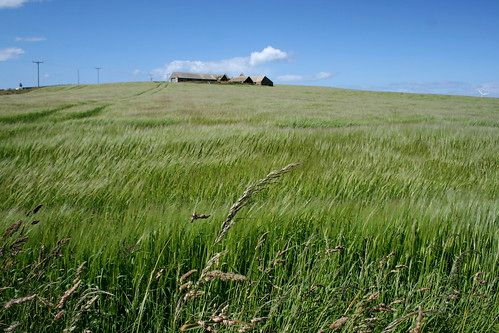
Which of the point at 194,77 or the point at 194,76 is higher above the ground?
the point at 194,76

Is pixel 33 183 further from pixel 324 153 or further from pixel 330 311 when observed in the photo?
pixel 324 153

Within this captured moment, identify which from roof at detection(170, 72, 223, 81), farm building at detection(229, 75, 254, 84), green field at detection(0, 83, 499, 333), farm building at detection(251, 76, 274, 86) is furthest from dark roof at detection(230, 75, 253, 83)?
green field at detection(0, 83, 499, 333)

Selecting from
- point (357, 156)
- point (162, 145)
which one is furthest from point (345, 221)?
point (162, 145)

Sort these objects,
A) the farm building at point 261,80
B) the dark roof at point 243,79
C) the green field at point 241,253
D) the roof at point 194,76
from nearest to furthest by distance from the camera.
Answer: the green field at point 241,253
the farm building at point 261,80
the dark roof at point 243,79
the roof at point 194,76

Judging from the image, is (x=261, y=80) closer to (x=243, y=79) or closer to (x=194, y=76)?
(x=243, y=79)

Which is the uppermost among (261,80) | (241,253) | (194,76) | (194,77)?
(194,76)

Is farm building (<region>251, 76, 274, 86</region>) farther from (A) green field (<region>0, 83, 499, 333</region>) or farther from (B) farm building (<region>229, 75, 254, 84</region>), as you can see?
(A) green field (<region>0, 83, 499, 333</region>)

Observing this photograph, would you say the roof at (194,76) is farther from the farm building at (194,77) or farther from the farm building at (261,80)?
the farm building at (261,80)

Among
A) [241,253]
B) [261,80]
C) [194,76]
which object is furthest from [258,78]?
[241,253]

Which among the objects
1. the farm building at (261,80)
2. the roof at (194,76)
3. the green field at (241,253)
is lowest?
the green field at (241,253)

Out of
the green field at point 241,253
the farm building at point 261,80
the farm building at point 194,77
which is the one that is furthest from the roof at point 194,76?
the green field at point 241,253

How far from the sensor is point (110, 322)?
57.1 inches

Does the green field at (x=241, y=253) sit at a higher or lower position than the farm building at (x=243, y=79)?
lower

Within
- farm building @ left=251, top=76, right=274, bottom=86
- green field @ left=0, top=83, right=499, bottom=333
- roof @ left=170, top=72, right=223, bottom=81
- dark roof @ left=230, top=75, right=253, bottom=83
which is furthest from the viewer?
roof @ left=170, top=72, right=223, bottom=81
